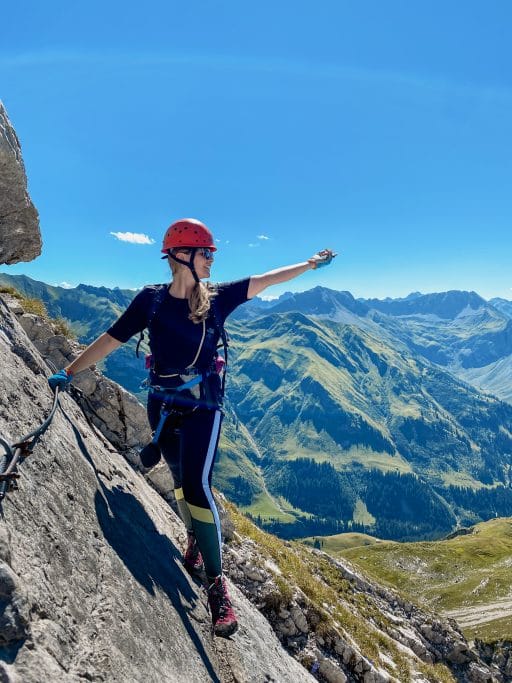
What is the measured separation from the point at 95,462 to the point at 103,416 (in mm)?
4646

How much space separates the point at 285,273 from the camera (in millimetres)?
10234

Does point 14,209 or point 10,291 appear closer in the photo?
point 14,209

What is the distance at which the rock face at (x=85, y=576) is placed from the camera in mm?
4930

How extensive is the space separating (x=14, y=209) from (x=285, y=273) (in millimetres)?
6317

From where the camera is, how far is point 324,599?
17859 mm

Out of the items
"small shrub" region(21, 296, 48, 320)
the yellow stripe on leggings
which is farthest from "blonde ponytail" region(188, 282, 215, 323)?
"small shrub" region(21, 296, 48, 320)

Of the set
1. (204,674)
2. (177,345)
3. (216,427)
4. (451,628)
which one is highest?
(177,345)

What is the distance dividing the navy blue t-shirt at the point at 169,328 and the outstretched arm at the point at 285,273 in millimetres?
537

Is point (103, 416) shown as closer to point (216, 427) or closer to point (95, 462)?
point (95, 462)

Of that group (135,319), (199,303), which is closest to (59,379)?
(135,319)

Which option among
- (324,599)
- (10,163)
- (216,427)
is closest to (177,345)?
(216,427)

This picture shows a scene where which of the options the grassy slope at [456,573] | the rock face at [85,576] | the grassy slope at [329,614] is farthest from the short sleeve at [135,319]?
the grassy slope at [456,573]

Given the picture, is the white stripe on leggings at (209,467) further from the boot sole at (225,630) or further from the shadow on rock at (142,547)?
the boot sole at (225,630)

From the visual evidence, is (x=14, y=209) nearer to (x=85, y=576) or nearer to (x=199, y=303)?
(x=199, y=303)
